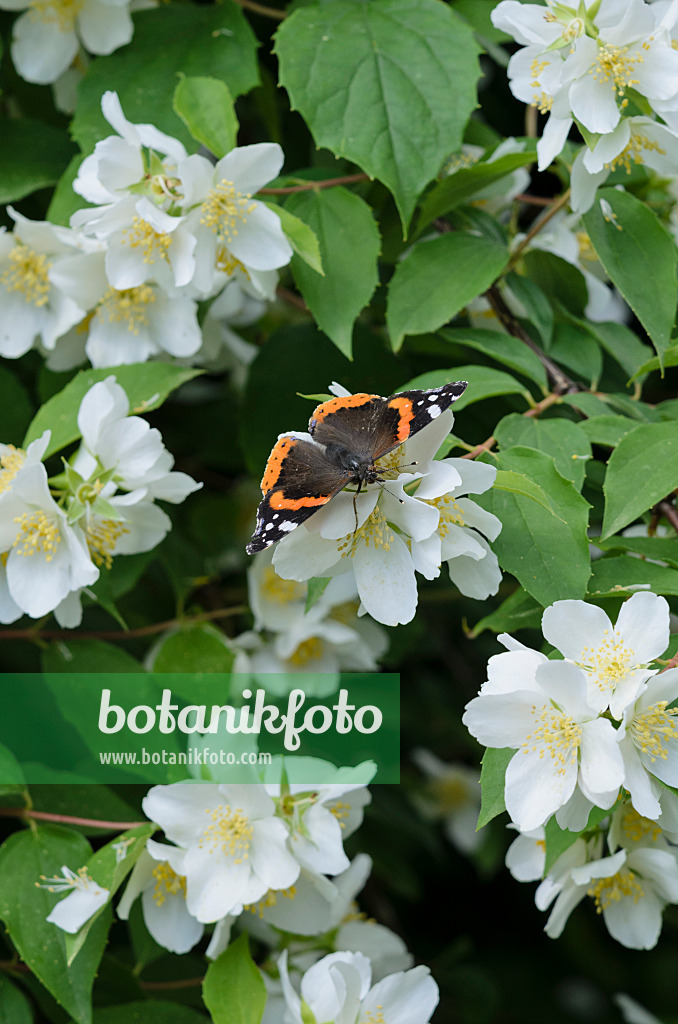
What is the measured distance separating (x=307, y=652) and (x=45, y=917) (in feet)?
1.87

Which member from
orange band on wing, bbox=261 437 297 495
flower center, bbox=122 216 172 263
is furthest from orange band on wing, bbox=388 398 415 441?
flower center, bbox=122 216 172 263

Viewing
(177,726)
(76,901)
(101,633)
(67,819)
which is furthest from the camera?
(101,633)

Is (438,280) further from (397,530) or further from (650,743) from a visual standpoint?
(650,743)

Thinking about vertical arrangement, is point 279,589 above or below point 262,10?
below

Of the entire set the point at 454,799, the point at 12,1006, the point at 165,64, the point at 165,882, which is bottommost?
the point at 454,799

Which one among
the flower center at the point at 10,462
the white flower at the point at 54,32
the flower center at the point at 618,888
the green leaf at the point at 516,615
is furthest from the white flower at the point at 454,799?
the white flower at the point at 54,32

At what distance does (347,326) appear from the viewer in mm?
1149

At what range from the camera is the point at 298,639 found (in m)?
1.42


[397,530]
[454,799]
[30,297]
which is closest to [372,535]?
[397,530]

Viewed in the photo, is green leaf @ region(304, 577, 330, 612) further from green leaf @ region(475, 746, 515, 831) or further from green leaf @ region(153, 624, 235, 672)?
green leaf @ region(153, 624, 235, 672)

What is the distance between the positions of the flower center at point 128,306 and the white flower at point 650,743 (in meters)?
0.84

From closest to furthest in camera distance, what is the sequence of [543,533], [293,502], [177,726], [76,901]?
[293,502]
[543,533]
[76,901]
[177,726]

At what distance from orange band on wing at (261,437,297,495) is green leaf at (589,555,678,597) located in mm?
341

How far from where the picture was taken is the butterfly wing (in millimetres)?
786
